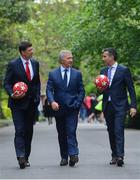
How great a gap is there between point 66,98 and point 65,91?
0.42ft

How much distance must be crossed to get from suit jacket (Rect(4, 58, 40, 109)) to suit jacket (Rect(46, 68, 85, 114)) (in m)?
0.21

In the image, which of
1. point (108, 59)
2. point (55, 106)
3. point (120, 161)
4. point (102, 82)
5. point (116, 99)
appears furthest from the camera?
point (108, 59)

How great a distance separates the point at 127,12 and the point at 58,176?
20.1m

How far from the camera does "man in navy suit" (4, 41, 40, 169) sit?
12.8m

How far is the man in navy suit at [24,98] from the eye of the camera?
12758 millimetres

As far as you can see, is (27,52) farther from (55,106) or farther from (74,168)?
(74,168)

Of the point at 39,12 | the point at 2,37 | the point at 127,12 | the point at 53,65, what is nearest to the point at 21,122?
the point at 127,12

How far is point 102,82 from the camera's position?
13.0 m

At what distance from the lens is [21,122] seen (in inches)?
503

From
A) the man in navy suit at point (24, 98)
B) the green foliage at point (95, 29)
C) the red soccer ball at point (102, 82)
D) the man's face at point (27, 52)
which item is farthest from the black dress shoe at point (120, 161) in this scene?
the green foliage at point (95, 29)

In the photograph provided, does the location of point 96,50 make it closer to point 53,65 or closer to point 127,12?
point 127,12

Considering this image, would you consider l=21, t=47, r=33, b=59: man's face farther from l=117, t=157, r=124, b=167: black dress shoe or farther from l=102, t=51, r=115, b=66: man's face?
l=117, t=157, r=124, b=167: black dress shoe

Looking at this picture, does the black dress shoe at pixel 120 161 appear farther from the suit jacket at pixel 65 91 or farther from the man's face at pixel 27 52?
the man's face at pixel 27 52

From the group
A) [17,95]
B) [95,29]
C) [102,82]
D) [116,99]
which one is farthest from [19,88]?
[95,29]
